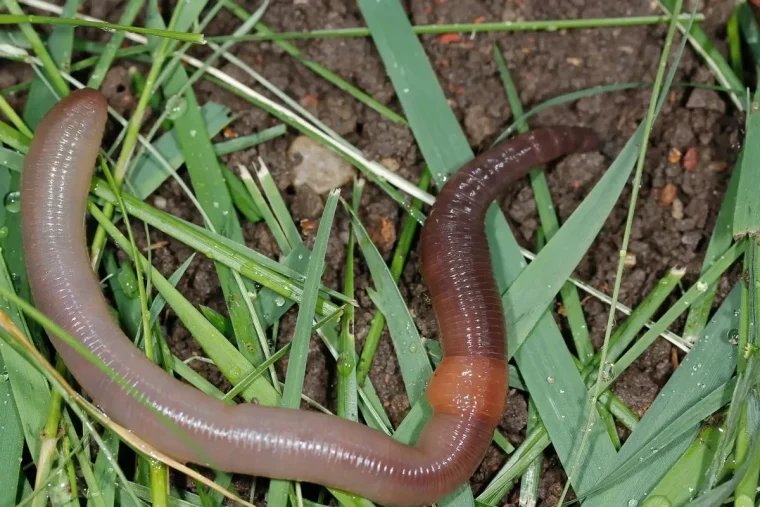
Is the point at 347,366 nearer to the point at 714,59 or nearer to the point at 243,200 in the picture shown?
the point at 243,200

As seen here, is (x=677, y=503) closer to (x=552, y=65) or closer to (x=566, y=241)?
(x=566, y=241)

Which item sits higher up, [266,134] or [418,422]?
[266,134]

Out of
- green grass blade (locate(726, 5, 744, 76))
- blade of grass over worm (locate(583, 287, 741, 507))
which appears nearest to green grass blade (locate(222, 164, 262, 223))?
blade of grass over worm (locate(583, 287, 741, 507))

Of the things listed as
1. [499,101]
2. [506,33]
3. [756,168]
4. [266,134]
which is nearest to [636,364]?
[756,168]

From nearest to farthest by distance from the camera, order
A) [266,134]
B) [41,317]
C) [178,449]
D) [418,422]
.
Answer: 1. [41,317]
2. [178,449]
3. [418,422]
4. [266,134]

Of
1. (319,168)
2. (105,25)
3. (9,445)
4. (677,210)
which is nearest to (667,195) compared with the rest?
(677,210)

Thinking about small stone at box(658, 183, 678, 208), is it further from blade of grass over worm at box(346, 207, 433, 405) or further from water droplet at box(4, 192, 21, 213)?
water droplet at box(4, 192, 21, 213)
